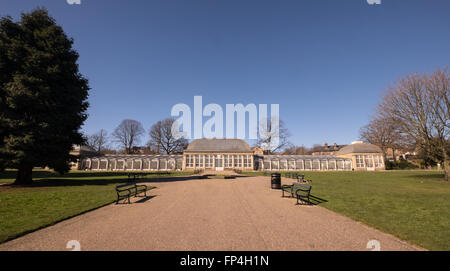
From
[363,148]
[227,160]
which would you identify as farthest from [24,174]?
[363,148]

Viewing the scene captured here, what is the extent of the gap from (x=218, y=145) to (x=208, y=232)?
3763 cm

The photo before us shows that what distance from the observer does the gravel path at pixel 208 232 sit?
4.15m

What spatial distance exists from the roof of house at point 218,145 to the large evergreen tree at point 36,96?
26.2 m

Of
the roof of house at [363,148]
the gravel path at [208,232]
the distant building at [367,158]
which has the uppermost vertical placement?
the roof of house at [363,148]

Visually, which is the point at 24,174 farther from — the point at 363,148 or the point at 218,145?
the point at 363,148

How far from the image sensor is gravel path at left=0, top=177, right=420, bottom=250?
415 cm

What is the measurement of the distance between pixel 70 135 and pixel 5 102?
446 cm

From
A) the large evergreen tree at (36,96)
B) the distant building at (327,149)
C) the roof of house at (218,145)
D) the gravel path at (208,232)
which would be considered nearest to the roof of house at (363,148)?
the roof of house at (218,145)

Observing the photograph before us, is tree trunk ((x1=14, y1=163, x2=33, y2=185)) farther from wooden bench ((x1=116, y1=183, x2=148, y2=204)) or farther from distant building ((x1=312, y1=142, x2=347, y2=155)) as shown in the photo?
distant building ((x1=312, y1=142, x2=347, y2=155))

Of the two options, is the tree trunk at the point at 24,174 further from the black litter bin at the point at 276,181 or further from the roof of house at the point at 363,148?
the roof of house at the point at 363,148

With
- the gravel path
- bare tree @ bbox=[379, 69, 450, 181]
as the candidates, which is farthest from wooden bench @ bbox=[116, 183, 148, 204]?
bare tree @ bbox=[379, 69, 450, 181]

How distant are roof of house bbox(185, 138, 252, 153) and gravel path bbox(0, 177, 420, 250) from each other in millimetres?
34025

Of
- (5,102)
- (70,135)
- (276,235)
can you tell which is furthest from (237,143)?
(276,235)
